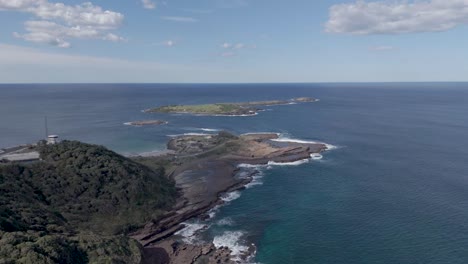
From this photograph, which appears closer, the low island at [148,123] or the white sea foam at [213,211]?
the white sea foam at [213,211]

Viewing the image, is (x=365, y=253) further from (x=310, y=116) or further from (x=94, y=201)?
(x=310, y=116)

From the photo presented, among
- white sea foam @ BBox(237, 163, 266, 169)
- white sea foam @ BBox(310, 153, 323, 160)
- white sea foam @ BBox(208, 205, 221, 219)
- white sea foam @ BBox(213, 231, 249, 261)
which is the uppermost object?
white sea foam @ BBox(310, 153, 323, 160)

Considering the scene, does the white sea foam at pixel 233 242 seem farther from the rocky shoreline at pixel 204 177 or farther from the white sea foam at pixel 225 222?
the white sea foam at pixel 225 222

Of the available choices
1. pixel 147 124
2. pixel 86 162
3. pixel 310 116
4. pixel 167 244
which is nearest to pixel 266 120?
pixel 310 116

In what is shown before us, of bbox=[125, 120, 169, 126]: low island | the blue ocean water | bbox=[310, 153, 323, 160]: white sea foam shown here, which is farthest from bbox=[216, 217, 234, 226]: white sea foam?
bbox=[125, 120, 169, 126]: low island

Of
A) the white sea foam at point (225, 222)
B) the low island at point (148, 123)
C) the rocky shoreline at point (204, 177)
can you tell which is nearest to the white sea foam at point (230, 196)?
the rocky shoreline at point (204, 177)

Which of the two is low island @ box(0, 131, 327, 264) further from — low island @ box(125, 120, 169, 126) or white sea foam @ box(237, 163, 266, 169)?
low island @ box(125, 120, 169, 126)
